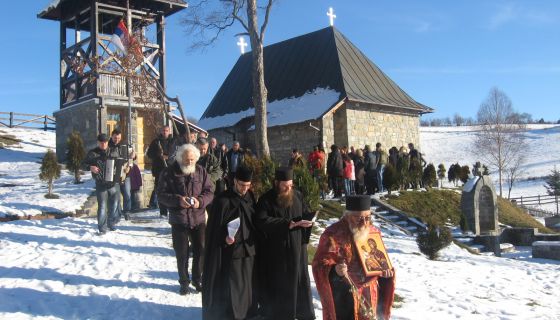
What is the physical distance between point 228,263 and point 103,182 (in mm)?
4180

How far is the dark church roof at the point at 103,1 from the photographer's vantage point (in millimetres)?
20188

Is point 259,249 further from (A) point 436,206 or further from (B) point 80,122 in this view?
(B) point 80,122

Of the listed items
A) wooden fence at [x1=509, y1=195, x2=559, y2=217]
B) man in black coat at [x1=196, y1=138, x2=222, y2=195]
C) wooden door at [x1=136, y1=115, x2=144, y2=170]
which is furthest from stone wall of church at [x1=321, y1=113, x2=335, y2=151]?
wooden fence at [x1=509, y1=195, x2=559, y2=217]

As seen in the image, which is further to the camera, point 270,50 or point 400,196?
point 270,50

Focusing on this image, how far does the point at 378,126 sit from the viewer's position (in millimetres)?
22516

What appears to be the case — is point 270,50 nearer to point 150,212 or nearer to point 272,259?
point 150,212

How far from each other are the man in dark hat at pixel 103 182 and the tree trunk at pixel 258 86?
5867mm

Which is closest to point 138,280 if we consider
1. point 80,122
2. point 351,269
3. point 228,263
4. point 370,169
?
point 228,263

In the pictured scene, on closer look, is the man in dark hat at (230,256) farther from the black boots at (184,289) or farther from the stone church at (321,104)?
the stone church at (321,104)

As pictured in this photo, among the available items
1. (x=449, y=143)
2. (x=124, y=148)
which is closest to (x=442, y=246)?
(x=124, y=148)

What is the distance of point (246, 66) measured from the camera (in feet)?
94.5

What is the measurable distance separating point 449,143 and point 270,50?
41078 mm

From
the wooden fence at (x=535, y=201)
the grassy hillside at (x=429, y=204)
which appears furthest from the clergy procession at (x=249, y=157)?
the wooden fence at (x=535, y=201)

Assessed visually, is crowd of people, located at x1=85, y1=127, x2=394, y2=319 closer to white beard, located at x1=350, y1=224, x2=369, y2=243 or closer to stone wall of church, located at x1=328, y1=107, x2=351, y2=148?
white beard, located at x1=350, y1=224, x2=369, y2=243
